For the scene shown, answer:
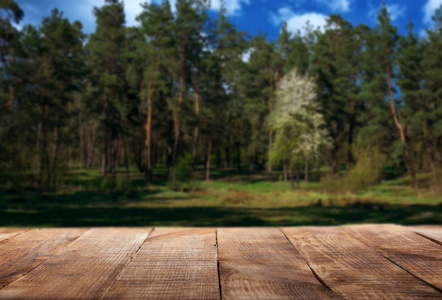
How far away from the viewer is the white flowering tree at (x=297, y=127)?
24281mm

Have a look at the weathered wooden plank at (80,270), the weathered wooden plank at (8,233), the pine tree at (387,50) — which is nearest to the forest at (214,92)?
the pine tree at (387,50)

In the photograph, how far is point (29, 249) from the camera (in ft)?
4.37

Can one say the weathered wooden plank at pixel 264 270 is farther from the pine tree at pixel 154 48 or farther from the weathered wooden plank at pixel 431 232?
the pine tree at pixel 154 48

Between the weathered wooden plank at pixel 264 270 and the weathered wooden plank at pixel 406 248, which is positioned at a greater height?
the weathered wooden plank at pixel 406 248

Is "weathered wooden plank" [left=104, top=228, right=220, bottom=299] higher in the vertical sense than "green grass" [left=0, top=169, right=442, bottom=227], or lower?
higher

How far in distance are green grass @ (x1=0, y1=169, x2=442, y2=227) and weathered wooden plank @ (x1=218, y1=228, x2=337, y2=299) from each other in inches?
404

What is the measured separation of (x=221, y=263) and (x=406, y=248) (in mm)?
735

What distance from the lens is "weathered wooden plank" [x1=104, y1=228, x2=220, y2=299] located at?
88 centimetres

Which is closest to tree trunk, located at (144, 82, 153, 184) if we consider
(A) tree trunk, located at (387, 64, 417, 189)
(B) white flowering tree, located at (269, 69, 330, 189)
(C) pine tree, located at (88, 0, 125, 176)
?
(C) pine tree, located at (88, 0, 125, 176)

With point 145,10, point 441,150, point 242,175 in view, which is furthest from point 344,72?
point 145,10

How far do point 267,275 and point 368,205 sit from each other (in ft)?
55.6

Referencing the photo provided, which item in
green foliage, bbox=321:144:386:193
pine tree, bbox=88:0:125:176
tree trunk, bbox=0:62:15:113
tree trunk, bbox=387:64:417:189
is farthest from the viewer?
pine tree, bbox=88:0:125:176

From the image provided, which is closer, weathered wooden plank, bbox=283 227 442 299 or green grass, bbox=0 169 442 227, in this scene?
weathered wooden plank, bbox=283 227 442 299

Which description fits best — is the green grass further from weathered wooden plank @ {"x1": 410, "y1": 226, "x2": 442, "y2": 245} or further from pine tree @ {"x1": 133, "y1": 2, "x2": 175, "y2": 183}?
weathered wooden plank @ {"x1": 410, "y1": 226, "x2": 442, "y2": 245}
